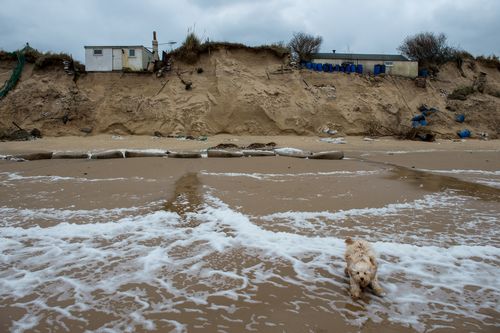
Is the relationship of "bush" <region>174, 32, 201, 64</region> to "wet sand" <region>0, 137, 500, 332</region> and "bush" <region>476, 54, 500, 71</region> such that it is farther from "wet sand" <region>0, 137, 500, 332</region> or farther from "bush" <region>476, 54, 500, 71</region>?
"bush" <region>476, 54, 500, 71</region>

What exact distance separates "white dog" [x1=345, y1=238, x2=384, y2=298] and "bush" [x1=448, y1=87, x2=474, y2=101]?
2044 cm

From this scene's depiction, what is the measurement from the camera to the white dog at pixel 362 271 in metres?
2.83

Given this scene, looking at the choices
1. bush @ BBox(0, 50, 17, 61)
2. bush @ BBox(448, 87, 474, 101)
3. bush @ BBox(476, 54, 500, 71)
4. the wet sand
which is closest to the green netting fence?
bush @ BBox(0, 50, 17, 61)

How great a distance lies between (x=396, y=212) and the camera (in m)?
5.09

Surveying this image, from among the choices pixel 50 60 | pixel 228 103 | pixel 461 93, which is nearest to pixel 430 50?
pixel 461 93

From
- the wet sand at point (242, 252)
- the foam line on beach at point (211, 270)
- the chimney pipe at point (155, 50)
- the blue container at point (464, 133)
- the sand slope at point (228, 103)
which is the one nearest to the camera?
the wet sand at point (242, 252)

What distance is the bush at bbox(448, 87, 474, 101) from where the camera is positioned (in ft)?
66.7

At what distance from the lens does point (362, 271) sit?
2.85 metres

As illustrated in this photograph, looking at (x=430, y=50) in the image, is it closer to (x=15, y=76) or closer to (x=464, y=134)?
(x=464, y=134)

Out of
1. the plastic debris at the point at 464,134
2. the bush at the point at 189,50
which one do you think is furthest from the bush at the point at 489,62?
the bush at the point at 189,50

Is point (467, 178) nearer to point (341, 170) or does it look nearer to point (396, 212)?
point (341, 170)

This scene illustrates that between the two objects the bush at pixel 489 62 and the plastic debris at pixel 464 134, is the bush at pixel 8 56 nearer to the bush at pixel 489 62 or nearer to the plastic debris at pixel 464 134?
the plastic debris at pixel 464 134

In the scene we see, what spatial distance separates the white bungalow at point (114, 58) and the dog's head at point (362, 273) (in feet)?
59.3

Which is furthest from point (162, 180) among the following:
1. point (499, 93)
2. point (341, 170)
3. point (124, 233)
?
point (499, 93)
